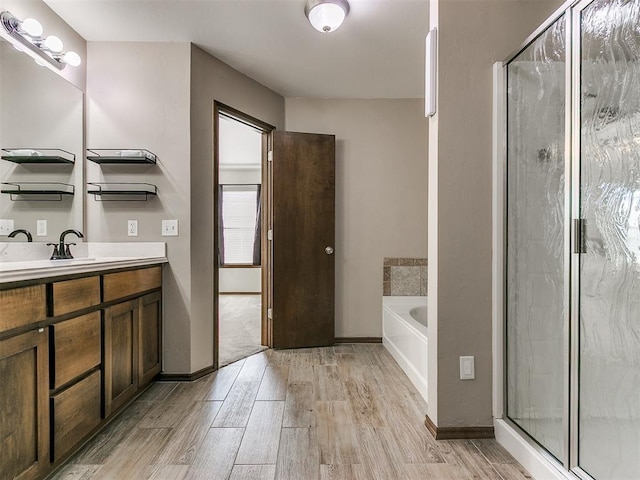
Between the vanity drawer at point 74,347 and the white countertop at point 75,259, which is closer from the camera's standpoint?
the white countertop at point 75,259

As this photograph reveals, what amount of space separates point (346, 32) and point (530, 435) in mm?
2553

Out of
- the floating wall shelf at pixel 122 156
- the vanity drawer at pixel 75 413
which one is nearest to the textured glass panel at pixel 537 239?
the vanity drawer at pixel 75 413

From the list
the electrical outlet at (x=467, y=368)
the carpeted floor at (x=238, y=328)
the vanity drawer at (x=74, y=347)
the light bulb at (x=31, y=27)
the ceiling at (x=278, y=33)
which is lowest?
the carpeted floor at (x=238, y=328)

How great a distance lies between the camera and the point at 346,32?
2.48 m

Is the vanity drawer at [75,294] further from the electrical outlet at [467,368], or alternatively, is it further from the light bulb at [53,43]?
the electrical outlet at [467,368]

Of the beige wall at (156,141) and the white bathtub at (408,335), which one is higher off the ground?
the beige wall at (156,141)

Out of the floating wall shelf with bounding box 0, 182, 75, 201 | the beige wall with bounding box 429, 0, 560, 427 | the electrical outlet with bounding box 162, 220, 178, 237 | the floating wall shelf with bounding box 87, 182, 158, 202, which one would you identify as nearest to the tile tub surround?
the beige wall with bounding box 429, 0, 560, 427

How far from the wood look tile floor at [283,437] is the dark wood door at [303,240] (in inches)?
30.1

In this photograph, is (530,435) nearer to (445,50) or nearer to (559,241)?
(559,241)

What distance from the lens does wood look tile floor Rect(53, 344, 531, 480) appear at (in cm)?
157

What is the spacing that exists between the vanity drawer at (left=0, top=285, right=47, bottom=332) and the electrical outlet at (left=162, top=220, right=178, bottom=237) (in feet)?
4.00

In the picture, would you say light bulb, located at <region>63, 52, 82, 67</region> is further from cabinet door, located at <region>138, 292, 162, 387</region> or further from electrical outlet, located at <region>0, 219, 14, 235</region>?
cabinet door, located at <region>138, 292, 162, 387</region>

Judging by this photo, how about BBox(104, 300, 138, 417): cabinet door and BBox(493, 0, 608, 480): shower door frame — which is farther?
BBox(104, 300, 138, 417): cabinet door

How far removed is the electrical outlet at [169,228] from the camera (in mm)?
2619
